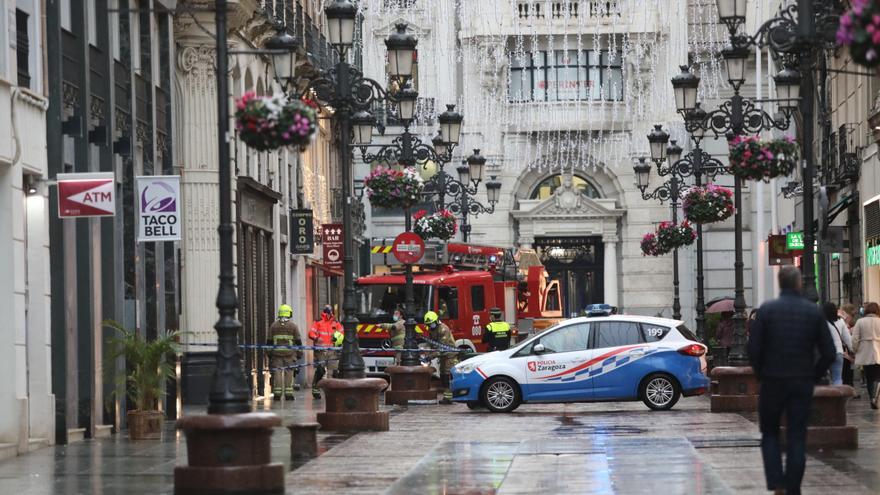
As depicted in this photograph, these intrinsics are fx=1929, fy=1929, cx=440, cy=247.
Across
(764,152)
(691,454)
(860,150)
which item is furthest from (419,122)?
(691,454)

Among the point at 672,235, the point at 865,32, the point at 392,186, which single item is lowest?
the point at 672,235

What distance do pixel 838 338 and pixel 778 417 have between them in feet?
38.2

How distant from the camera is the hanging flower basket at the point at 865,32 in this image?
35.8 ft

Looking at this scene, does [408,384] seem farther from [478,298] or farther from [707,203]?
[478,298]

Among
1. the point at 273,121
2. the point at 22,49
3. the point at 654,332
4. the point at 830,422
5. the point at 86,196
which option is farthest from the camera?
the point at 654,332

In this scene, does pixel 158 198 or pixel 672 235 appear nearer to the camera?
pixel 158 198

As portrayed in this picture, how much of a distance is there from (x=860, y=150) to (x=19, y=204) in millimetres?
23262

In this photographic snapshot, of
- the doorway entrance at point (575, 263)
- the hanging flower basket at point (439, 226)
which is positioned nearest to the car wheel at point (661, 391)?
the hanging flower basket at point (439, 226)

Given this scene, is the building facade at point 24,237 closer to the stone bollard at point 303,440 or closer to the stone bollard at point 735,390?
the stone bollard at point 303,440

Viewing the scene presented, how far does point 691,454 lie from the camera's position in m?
19.5

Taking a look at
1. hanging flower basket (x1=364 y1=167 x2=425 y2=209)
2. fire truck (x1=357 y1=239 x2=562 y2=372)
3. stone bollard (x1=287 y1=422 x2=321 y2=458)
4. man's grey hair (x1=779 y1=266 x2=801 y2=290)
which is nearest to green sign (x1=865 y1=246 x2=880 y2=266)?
fire truck (x1=357 y1=239 x2=562 y2=372)

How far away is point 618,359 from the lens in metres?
29.3

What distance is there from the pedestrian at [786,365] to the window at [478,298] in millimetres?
28390

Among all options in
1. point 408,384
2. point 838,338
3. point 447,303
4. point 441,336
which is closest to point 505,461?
point 838,338
